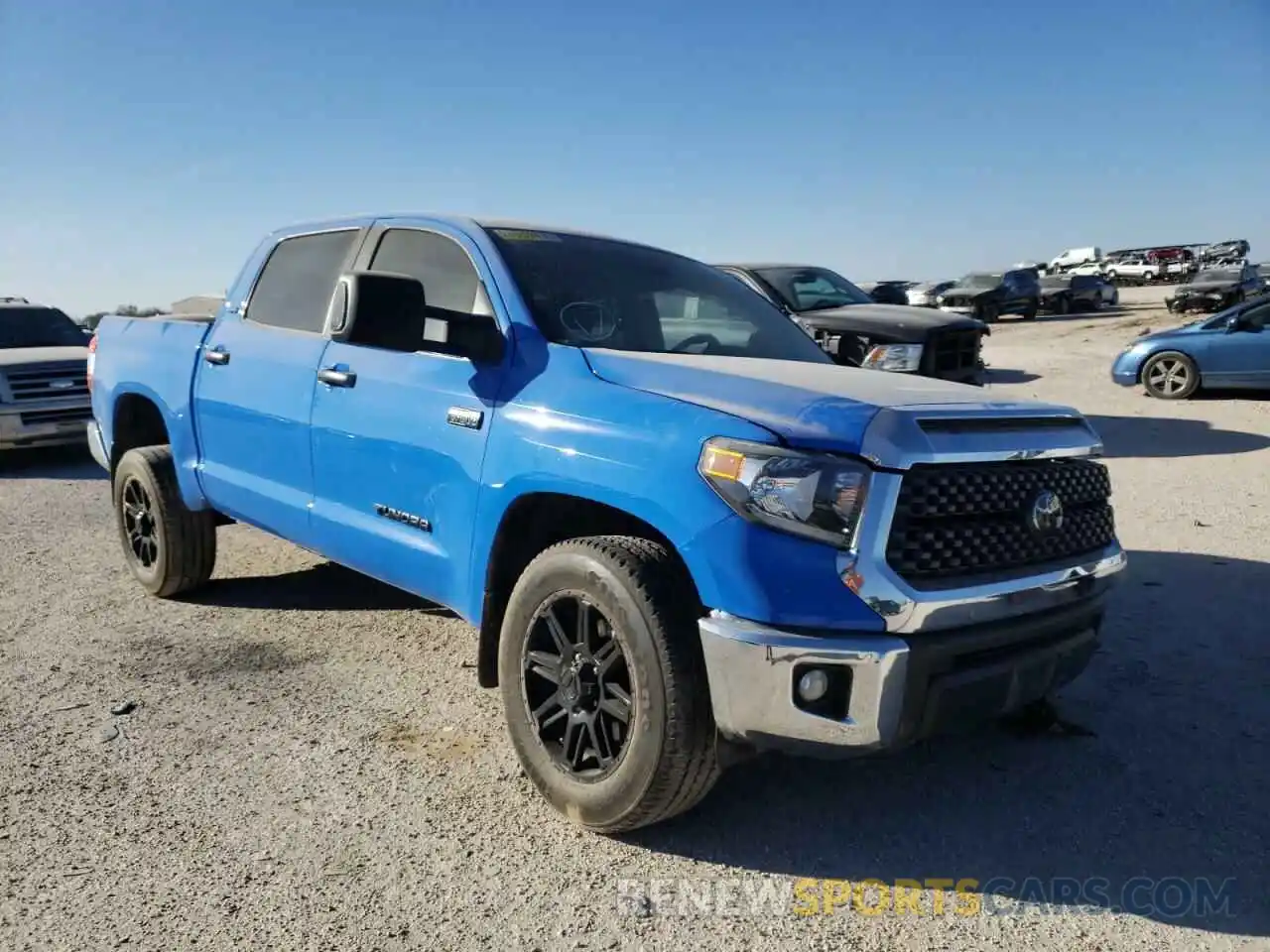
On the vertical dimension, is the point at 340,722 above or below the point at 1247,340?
below

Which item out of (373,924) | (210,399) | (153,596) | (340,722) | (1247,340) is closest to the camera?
(373,924)

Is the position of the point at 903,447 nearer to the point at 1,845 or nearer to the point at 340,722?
the point at 340,722

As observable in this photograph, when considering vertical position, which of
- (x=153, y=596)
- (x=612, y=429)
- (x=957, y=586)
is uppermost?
(x=612, y=429)

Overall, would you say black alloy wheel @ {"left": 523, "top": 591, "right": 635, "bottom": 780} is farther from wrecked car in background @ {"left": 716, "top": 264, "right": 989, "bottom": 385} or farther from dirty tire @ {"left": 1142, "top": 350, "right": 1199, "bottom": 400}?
dirty tire @ {"left": 1142, "top": 350, "right": 1199, "bottom": 400}

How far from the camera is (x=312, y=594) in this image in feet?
17.6

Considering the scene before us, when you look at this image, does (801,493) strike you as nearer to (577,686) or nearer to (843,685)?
(843,685)

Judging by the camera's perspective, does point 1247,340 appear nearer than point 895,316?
No

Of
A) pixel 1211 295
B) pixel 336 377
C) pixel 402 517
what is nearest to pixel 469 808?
pixel 402 517

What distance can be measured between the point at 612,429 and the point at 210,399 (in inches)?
109

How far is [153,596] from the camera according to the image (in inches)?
209

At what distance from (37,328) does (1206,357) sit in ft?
46.8

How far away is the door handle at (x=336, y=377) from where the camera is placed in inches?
150

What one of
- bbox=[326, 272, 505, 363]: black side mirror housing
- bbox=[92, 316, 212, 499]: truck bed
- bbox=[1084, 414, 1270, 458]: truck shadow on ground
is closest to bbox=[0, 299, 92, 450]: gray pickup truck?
bbox=[92, 316, 212, 499]: truck bed

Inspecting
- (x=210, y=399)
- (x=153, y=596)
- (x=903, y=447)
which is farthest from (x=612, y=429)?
(x=153, y=596)
